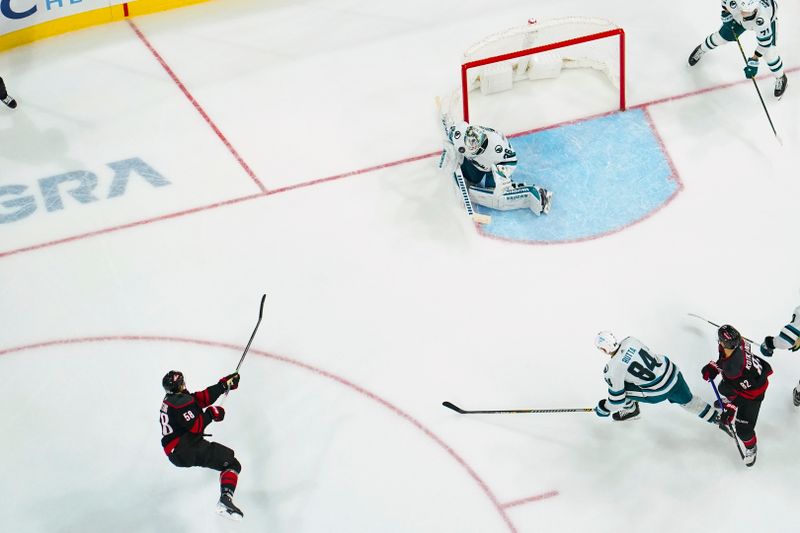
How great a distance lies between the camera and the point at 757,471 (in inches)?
A: 273

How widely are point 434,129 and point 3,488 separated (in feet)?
12.2

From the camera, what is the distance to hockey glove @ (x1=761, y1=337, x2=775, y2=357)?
7.05 metres

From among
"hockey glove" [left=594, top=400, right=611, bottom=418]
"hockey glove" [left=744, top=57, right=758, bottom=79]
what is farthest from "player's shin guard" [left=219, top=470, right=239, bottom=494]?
"hockey glove" [left=744, top=57, right=758, bottom=79]

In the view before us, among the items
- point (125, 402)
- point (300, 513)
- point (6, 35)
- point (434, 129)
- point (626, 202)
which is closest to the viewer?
point (300, 513)

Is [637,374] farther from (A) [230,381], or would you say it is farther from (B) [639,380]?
(A) [230,381]

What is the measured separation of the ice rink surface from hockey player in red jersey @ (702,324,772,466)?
8.2 inches

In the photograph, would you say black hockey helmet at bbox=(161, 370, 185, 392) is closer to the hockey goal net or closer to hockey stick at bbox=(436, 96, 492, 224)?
hockey stick at bbox=(436, 96, 492, 224)

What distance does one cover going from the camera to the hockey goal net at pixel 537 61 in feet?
29.5

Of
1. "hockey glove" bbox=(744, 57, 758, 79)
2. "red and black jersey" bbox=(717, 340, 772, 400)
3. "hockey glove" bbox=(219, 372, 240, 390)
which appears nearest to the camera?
"red and black jersey" bbox=(717, 340, 772, 400)

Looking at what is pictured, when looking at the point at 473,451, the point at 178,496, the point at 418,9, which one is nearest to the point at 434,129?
the point at 418,9

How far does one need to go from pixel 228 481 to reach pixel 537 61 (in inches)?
157

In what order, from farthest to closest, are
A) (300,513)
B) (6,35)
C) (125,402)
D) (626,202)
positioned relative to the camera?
(6,35)
(626,202)
(125,402)
(300,513)

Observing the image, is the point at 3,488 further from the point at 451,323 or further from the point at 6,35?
the point at 6,35

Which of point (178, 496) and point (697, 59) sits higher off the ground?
point (697, 59)
